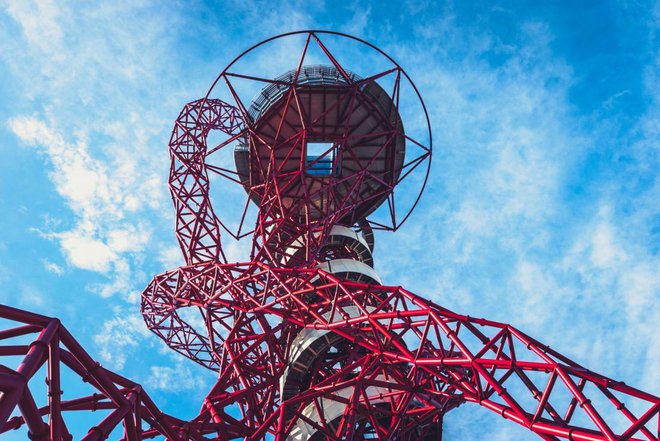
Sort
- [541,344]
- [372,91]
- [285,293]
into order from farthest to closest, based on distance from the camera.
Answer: [372,91] → [285,293] → [541,344]

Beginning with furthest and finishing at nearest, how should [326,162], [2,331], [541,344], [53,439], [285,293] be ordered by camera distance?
[326,162]
[285,293]
[541,344]
[2,331]
[53,439]

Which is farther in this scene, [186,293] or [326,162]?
[326,162]

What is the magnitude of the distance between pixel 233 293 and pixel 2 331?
15.2 m

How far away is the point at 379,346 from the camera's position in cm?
1930

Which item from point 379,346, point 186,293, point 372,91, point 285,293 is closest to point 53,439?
point 379,346

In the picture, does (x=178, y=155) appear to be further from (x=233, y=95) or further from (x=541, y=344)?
(x=541, y=344)

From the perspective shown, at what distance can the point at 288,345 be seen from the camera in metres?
27.9

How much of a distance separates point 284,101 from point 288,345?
525 inches

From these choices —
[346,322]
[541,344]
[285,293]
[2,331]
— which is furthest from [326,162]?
[2,331]

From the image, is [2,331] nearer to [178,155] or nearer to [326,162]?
[178,155]

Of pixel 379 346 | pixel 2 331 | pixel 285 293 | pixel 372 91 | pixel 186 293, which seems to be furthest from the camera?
pixel 372 91

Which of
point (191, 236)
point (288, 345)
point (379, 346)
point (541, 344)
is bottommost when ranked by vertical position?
point (541, 344)

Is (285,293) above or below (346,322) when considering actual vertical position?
above

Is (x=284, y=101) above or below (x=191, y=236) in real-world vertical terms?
above
